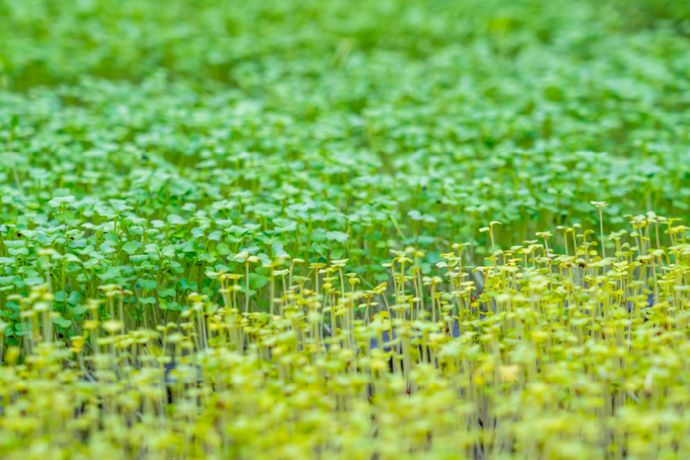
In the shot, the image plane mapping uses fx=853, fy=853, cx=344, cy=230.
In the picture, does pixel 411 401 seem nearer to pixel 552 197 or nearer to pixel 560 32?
pixel 552 197

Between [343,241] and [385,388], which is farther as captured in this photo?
[343,241]

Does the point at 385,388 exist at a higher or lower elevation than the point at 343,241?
lower

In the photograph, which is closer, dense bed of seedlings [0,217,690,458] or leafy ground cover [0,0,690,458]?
dense bed of seedlings [0,217,690,458]

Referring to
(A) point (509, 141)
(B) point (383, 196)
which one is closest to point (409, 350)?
(B) point (383, 196)
